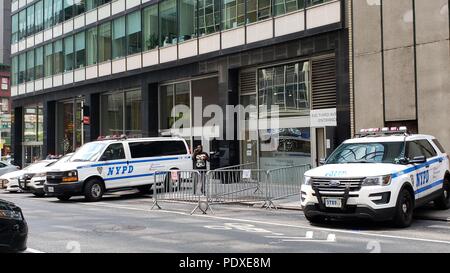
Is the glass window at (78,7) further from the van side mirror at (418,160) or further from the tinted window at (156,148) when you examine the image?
the van side mirror at (418,160)

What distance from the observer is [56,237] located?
982 centimetres

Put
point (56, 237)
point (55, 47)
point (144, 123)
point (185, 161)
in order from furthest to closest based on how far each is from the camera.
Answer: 1. point (55, 47)
2. point (144, 123)
3. point (185, 161)
4. point (56, 237)

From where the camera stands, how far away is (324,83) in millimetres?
20719

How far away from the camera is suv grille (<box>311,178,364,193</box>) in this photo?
10.2 metres

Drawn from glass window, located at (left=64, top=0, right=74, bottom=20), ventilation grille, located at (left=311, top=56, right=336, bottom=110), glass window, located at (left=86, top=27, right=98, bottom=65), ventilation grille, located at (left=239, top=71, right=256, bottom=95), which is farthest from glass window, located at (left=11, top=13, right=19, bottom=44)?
ventilation grille, located at (left=311, top=56, right=336, bottom=110)

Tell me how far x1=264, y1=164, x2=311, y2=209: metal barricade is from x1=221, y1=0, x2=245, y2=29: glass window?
31.9 feet

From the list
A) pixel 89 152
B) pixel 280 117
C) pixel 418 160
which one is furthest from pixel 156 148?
pixel 418 160

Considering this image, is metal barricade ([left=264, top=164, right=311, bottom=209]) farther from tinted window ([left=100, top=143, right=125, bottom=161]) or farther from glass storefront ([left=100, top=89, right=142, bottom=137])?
glass storefront ([left=100, top=89, right=142, bottom=137])

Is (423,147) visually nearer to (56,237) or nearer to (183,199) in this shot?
(183,199)

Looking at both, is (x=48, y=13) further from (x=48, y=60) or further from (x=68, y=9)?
(x=48, y=60)

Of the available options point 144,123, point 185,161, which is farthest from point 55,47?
point 185,161

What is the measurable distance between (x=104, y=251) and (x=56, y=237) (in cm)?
202

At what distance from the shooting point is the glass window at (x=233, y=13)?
2372 centimetres

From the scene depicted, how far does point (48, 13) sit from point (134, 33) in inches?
483
